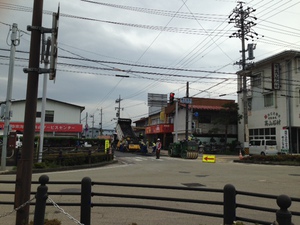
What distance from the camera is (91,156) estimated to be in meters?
23.0

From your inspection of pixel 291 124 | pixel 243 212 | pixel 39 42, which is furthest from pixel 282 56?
pixel 39 42

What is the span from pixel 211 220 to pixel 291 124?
105 feet

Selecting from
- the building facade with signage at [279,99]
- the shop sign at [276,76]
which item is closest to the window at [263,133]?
the building facade with signage at [279,99]

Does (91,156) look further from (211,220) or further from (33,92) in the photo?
(33,92)

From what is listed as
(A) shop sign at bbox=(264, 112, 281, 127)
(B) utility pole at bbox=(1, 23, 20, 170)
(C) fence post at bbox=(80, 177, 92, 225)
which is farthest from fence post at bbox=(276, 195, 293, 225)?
(A) shop sign at bbox=(264, 112, 281, 127)

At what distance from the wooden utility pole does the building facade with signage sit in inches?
1187

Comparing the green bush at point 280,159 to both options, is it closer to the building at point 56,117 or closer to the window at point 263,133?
the window at point 263,133

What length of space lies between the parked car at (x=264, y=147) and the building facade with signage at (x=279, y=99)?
0.97 meters

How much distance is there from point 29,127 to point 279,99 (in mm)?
37180

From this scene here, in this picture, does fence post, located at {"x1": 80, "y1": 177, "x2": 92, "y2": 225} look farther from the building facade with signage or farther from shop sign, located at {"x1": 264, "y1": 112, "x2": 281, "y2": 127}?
shop sign, located at {"x1": 264, "y1": 112, "x2": 281, "y2": 127}

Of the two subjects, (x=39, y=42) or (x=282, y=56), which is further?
(x=282, y=56)

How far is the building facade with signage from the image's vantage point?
3569 cm

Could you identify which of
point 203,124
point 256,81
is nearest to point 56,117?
point 203,124

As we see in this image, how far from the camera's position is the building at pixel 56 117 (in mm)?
47656
